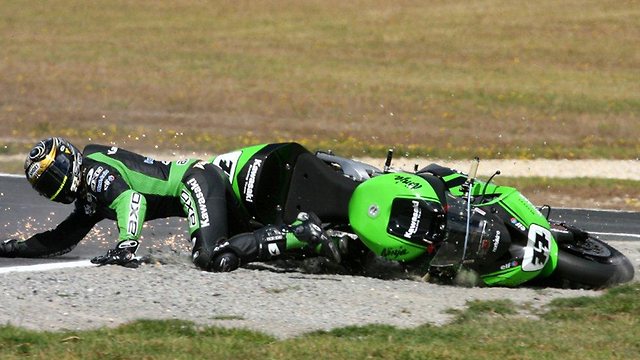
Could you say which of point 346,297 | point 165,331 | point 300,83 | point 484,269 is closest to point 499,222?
point 484,269

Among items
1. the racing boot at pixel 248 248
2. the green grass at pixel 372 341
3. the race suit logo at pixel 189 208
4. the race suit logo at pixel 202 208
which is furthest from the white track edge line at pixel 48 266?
the green grass at pixel 372 341

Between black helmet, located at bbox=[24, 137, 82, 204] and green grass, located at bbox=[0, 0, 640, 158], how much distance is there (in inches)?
430

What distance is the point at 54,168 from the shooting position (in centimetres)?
916

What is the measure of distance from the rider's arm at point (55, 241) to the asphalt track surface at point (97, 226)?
0.23 ft

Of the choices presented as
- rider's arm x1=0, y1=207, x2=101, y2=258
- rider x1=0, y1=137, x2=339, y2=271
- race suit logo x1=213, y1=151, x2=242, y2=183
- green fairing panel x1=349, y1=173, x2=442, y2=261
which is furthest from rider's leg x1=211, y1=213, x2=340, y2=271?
rider's arm x1=0, y1=207, x2=101, y2=258

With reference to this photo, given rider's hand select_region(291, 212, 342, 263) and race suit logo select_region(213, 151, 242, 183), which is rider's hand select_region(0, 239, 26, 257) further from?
rider's hand select_region(291, 212, 342, 263)

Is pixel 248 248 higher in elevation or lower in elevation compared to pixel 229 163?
lower

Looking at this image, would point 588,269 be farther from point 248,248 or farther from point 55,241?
point 55,241

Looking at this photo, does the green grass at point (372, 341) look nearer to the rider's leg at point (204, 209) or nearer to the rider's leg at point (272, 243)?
the rider's leg at point (272, 243)

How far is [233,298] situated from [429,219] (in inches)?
70.0

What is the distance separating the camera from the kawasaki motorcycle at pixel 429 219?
905cm

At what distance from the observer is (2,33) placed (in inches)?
1226

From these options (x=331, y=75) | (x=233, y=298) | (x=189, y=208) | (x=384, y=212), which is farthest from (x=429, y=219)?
(x=331, y=75)

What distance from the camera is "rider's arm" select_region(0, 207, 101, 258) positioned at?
1012 centimetres
